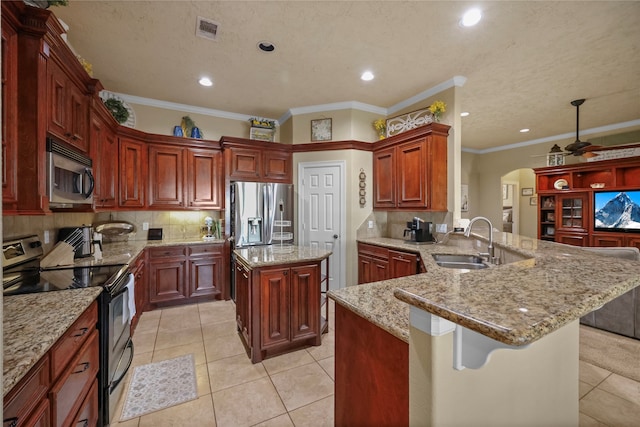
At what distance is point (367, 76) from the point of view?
331cm

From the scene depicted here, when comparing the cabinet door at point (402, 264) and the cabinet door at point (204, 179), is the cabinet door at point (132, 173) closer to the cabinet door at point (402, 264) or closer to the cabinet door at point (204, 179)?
the cabinet door at point (204, 179)

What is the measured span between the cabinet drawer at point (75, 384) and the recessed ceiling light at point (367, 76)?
3.39 meters

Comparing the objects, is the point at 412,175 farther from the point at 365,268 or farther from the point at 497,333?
the point at 497,333

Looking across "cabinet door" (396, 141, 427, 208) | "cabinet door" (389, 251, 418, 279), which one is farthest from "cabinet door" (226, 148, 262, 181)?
"cabinet door" (389, 251, 418, 279)

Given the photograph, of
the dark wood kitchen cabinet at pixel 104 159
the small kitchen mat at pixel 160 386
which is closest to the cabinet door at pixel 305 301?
the small kitchen mat at pixel 160 386

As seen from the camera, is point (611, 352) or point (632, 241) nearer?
point (611, 352)

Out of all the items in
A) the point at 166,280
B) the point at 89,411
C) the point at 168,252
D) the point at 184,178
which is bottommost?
the point at 89,411

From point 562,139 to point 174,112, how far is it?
7350 mm

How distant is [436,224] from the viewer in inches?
144

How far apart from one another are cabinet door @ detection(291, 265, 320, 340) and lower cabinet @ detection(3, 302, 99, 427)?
141 centimetres

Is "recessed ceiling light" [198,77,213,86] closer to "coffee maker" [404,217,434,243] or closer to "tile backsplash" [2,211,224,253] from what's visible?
"tile backsplash" [2,211,224,253]

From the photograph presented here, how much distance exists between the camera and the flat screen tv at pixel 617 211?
4746 mm

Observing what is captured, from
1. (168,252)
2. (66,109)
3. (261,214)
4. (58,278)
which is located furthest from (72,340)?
(261,214)

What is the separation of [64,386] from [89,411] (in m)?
0.47
